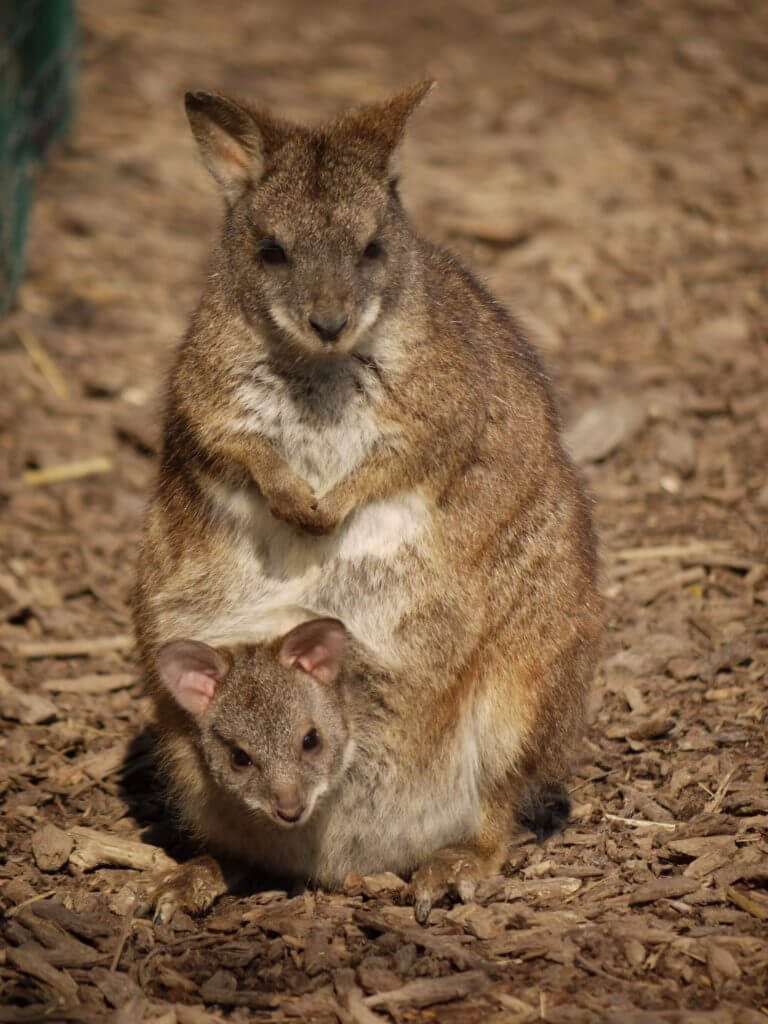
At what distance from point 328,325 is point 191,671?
1.26m

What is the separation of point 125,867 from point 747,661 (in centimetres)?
266

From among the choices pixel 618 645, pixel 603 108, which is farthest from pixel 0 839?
pixel 603 108

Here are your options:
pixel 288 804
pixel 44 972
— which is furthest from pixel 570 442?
pixel 44 972

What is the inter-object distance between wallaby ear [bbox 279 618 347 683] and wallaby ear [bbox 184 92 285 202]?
5.00ft

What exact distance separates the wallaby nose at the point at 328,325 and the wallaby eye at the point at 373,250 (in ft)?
1.08

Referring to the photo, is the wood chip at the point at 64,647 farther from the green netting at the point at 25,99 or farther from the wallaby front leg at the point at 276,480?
the green netting at the point at 25,99

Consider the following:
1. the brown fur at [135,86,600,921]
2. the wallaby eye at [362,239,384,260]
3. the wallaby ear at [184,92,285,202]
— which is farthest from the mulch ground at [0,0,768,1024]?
the wallaby eye at [362,239,384,260]

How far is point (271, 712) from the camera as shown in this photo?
4879 mm

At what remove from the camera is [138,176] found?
1055 centimetres

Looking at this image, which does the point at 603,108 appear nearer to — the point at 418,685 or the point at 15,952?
the point at 418,685

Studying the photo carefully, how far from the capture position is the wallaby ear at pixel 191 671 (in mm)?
4938

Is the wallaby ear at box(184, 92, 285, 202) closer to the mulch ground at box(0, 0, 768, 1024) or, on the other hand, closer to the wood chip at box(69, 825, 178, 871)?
the mulch ground at box(0, 0, 768, 1024)

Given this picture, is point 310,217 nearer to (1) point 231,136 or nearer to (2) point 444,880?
(1) point 231,136

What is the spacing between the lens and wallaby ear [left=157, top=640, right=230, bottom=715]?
16.2 ft
